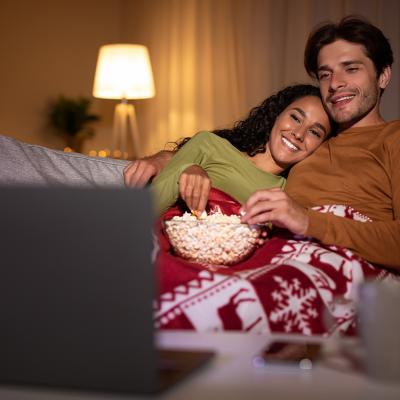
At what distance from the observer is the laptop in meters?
0.63

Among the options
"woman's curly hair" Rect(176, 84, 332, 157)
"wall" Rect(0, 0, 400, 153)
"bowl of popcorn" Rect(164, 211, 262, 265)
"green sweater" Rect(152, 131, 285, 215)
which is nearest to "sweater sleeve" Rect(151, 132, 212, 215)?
"green sweater" Rect(152, 131, 285, 215)

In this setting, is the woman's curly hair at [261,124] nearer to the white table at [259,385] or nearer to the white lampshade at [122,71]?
the white table at [259,385]

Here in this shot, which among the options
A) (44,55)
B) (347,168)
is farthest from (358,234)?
(44,55)

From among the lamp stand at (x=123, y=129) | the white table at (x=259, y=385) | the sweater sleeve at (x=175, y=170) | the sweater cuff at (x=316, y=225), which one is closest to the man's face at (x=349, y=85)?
the sweater sleeve at (x=175, y=170)

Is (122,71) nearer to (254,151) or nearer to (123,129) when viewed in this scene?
(123,129)

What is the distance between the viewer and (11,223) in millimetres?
655

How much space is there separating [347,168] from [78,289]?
1.30m

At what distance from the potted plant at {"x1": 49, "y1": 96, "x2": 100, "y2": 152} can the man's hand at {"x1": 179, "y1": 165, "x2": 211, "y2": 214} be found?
3.94 meters

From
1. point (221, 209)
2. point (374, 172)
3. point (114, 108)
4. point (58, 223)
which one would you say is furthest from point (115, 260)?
point (114, 108)

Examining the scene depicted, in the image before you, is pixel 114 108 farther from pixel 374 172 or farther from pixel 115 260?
pixel 115 260

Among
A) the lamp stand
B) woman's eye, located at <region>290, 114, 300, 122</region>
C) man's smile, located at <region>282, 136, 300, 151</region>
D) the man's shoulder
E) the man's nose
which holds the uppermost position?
the man's nose

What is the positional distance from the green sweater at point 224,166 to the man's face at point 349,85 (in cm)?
24

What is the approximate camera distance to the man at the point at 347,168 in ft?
5.10

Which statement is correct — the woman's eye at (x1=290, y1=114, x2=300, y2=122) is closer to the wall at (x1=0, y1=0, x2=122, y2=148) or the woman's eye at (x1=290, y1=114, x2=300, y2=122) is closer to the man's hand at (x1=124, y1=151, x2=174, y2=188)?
the man's hand at (x1=124, y1=151, x2=174, y2=188)
